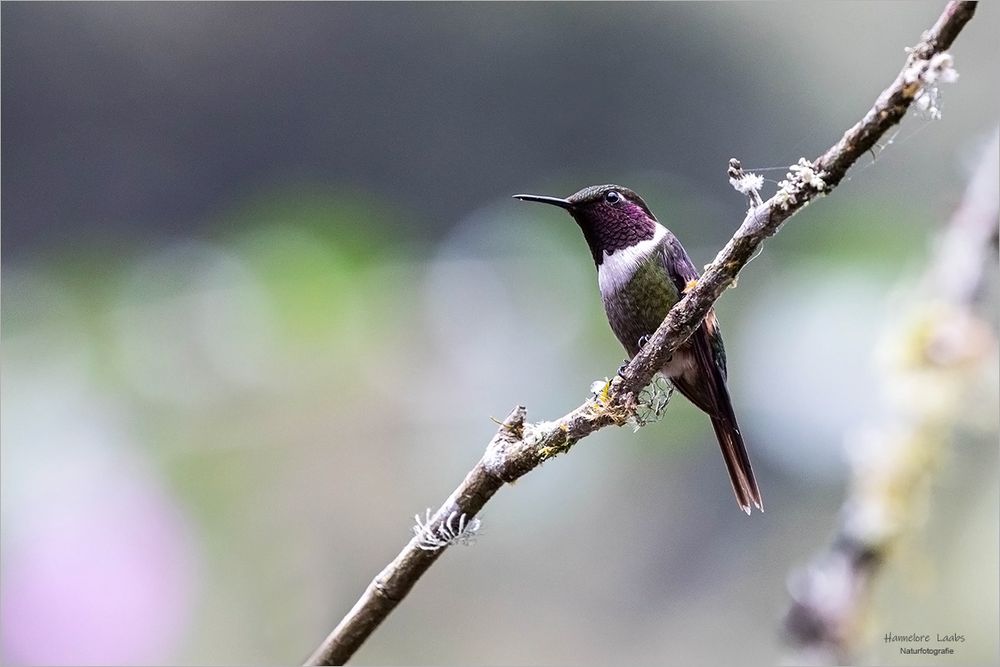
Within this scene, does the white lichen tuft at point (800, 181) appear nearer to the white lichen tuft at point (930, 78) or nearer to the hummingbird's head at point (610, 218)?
the white lichen tuft at point (930, 78)

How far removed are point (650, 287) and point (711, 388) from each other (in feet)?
0.71

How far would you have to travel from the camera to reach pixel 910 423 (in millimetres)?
924

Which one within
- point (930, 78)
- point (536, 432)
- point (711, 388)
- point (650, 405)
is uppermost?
point (711, 388)

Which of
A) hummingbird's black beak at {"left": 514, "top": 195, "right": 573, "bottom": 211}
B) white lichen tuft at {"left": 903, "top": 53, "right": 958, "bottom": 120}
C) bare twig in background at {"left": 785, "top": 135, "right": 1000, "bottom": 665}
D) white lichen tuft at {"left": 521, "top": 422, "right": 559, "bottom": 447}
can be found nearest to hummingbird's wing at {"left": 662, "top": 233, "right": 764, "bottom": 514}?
hummingbird's black beak at {"left": 514, "top": 195, "right": 573, "bottom": 211}

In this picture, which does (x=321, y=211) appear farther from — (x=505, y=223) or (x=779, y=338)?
(x=779, y=338)

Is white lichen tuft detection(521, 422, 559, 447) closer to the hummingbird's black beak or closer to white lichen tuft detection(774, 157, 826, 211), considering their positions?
white lichen tuft detection(774, 157, 826, 211)

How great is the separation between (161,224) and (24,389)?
4.18 feet

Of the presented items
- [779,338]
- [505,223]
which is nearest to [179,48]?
[505,223]

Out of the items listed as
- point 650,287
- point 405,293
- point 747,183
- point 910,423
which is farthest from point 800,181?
point 405,293

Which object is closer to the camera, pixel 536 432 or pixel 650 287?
pixel 536 432

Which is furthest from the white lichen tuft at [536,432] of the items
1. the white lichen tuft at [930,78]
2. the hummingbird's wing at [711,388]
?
the hummingbird's wing at [711,388]

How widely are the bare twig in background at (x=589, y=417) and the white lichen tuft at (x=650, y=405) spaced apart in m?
0.03

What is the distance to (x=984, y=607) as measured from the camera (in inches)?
101

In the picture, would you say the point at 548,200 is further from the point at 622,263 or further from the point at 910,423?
the point at 910,423
